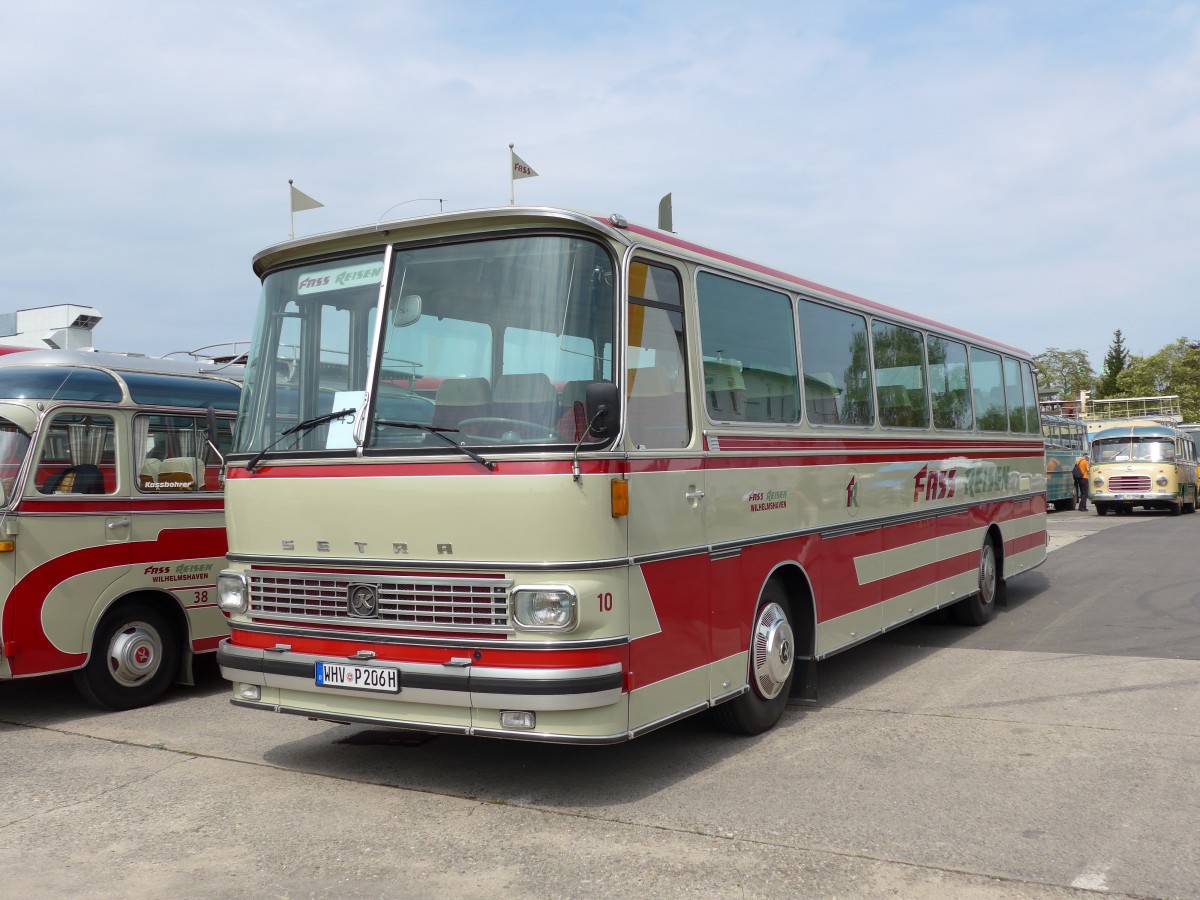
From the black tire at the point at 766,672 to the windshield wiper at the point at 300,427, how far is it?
9.06 feet

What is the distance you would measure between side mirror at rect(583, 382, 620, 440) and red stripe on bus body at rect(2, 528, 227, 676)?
14.7 feet

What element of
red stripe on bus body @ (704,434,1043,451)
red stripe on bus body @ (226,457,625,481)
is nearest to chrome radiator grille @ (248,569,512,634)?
red stripe on bus body @ (226,457,625,481)

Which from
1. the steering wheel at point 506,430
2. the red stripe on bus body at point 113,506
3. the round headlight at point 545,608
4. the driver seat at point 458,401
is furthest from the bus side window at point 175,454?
the round headlight at point 545,608

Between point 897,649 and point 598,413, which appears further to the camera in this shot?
point 897,649

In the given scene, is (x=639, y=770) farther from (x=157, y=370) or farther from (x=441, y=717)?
(x=157, y=370)

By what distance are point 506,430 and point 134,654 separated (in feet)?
14.5

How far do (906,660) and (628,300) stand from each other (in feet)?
17.8

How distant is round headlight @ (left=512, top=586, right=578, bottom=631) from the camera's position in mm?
5336

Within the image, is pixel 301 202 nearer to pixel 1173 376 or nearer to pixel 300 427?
pixel 300 427

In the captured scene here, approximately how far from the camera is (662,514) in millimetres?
5918

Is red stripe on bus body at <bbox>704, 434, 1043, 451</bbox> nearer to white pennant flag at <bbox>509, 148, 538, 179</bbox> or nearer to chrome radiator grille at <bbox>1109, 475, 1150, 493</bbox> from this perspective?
white pennant flag at <bbox>509, 148, 538, 179</bbox>

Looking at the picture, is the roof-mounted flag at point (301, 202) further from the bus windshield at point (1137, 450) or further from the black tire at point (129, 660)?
the bus windshield at point (1137, 450)

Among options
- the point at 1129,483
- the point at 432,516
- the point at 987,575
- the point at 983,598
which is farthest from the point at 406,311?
the point at 1129,483

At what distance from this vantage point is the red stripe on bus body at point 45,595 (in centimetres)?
753
